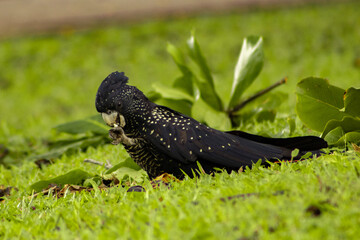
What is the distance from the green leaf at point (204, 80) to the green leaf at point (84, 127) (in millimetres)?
945

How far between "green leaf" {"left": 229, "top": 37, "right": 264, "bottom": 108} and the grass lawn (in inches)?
14.9

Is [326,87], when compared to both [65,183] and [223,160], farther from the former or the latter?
[65,183]

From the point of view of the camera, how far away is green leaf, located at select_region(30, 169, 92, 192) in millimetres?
2863

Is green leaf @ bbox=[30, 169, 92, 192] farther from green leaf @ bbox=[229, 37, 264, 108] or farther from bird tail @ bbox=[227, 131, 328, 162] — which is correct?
green leaf @ bbox=[229, 37, 264, 108]

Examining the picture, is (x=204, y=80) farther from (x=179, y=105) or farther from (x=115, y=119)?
(x=115, y=119)

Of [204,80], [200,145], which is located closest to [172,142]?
[200,145]

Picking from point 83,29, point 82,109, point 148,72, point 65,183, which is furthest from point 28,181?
point 83,29

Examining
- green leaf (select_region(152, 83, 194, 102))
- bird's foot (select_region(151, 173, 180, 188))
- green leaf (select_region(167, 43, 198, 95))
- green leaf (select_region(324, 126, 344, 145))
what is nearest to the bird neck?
bird's foot (select_region(151, 173, 180, 188))

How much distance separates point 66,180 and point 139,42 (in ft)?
22.5

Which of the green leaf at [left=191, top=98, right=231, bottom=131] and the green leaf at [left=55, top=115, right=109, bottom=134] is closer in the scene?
the green leaf at [left=191, top=98, right=231, bottom=131]

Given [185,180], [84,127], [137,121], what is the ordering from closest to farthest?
[185,180] < [137,121] < [84,127]

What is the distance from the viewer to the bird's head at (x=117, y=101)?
8.25 feet

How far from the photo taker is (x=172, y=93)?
3.88 m

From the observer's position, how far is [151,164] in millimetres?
2531
